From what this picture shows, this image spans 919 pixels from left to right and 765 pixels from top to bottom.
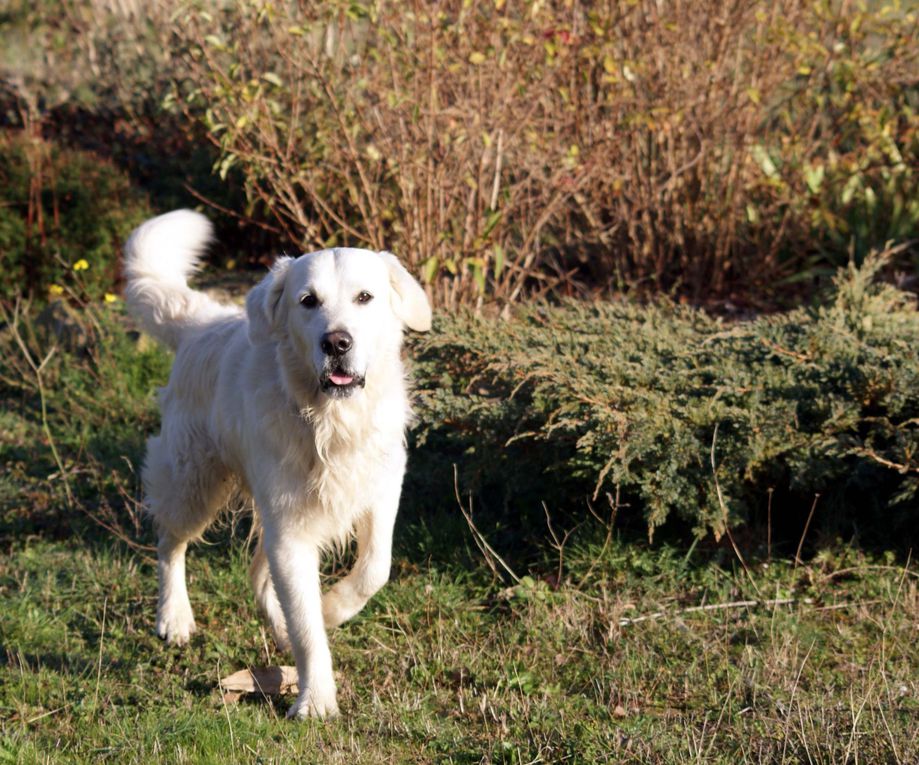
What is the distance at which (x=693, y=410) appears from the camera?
4141 mm

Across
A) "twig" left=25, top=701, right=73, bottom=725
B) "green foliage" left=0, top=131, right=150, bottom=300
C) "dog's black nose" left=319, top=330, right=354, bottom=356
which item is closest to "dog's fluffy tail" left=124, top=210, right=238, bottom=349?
"dog's black nose" left=319, top=330, right=354, bottom=356

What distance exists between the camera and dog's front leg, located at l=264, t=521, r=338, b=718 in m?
3.49

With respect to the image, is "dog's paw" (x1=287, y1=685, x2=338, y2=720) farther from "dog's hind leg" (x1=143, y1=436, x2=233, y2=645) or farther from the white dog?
"dog's hind leg" (x1=143, y1=436, x2=233, y2=645)

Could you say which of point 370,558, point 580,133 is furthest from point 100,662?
point 580,133

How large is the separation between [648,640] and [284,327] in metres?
1.68

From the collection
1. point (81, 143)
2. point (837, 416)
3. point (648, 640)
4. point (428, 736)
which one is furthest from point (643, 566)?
point (81, 143)

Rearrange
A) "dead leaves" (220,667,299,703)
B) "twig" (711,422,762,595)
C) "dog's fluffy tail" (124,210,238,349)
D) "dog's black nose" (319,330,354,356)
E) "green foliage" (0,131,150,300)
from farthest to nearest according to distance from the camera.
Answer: "green foliage" (0,131,150,300), "dog's fluffy tail" (124,210,238,349), "twig" (711,422,762,595), "dead leaves" (220,667,299,703), "dog's black nose" (319,330,354,356)

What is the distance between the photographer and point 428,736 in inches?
130

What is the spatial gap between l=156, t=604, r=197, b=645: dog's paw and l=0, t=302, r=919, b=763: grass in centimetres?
4

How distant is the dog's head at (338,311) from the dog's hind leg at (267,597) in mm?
907

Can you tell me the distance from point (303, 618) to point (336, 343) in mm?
905

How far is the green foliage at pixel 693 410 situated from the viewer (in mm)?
4051

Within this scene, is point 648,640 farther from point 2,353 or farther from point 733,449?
point 2,353

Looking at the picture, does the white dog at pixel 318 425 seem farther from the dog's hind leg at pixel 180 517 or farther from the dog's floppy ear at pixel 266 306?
the dog's hind leg at pixel 180 517
